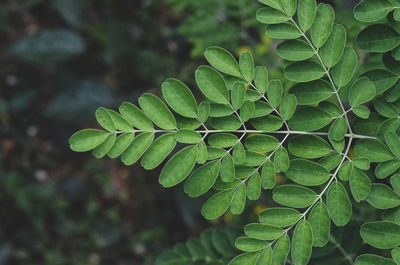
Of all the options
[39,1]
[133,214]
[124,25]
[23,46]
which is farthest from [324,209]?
[39,1]

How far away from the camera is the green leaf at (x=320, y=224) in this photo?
106cm

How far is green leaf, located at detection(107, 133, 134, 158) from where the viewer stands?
1091mm

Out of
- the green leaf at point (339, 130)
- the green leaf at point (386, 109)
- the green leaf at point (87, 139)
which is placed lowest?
the green leaf at point (386, 109)

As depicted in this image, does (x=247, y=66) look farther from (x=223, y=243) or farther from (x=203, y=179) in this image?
(x=223, y=243)

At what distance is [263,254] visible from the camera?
1.08m

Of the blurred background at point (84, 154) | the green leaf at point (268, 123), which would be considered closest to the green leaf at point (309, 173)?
the green leaf at point (268, 123)

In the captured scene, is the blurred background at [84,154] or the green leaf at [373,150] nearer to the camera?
the green leaf at [373,150]

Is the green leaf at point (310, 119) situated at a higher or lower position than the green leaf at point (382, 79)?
higher

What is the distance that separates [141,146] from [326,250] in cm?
68

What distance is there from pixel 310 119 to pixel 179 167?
36cm

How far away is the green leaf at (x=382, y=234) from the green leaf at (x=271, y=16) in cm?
56

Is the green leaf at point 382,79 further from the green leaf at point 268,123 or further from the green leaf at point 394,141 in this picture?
the green leaf at point 268,123

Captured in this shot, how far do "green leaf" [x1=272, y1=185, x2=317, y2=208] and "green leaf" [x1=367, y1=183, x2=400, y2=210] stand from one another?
0.48 feet

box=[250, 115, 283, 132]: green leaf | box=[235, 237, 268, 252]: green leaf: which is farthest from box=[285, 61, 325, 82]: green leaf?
box=[235, 237, 268, 252]: green leaf
